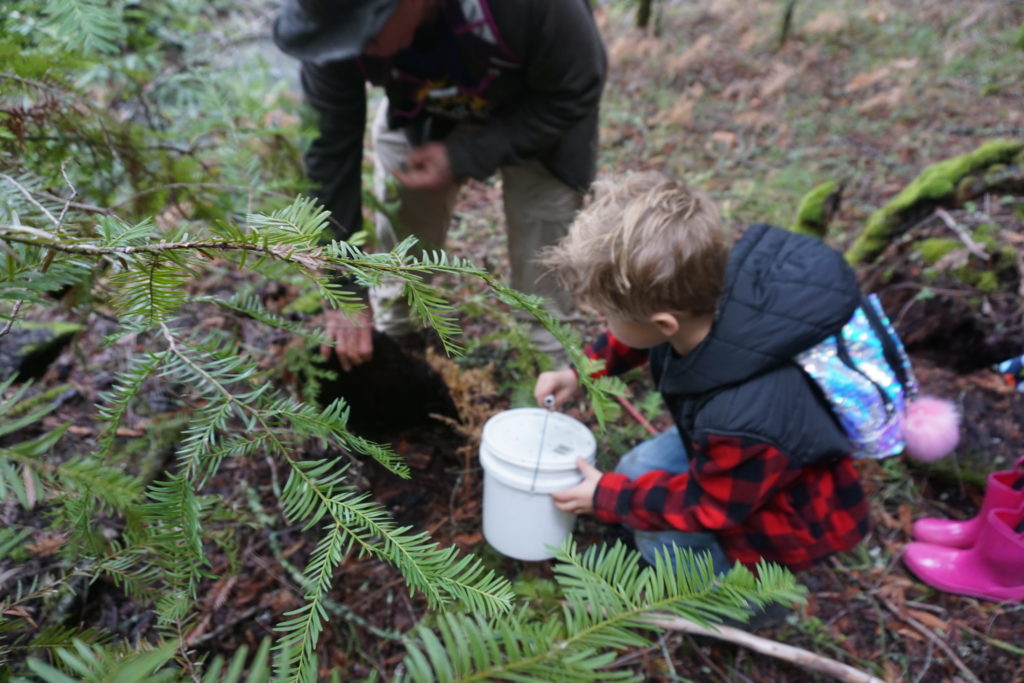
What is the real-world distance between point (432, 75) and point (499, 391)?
144 cm

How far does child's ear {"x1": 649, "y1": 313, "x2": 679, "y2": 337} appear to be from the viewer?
1810 mm

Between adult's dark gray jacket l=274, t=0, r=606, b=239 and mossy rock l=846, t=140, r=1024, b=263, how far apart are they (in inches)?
83.3

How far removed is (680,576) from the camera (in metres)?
0.72

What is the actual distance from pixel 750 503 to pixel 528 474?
0.70 meters

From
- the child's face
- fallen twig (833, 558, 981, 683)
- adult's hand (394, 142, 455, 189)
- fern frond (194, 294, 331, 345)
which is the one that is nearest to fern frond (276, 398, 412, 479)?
fern frond (194, 294, 331, 345)

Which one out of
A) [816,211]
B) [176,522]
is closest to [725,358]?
[176,522]

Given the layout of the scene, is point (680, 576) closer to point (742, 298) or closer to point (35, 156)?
point (742, 298)

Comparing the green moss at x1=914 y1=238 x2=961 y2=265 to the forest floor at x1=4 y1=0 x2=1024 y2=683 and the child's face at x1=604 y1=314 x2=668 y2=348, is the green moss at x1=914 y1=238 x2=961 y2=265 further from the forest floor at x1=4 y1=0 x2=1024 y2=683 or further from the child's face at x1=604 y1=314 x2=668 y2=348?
the child's face at x1=604 y1=314 x2=668 y2=348

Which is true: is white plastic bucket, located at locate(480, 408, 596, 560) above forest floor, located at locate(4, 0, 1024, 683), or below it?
above

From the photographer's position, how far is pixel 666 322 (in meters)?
1.82

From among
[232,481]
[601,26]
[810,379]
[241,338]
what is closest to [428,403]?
[232,481]

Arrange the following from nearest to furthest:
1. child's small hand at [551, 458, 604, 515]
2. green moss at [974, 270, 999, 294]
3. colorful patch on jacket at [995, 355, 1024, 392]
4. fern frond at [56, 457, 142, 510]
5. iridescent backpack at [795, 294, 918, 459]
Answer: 1. fern frond at [56, 457, 142, 510]
2. iridescent backpack at [795, 294, 918, 459]
3. child's small hand at [551, 458, 604, 515]
4. colorful patch on jacket at [995, 355, 1024, 392]
5. green moss at [974, 270, 999, 294]

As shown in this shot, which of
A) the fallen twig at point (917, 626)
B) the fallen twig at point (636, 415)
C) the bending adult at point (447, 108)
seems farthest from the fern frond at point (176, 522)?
the fallen twig at point (917, 626)

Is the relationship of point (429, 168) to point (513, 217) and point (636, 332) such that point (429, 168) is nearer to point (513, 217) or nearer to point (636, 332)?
point (513, 217)
